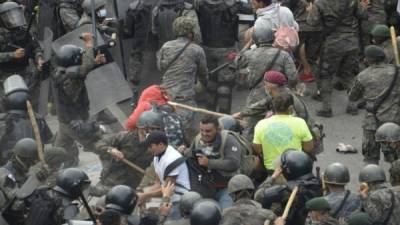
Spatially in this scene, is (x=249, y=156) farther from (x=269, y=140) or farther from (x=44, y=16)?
(x=44, y=16)

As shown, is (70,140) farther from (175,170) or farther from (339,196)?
(339,196)

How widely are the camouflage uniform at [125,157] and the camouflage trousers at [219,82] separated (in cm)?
356

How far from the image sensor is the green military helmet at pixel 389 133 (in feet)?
45.2

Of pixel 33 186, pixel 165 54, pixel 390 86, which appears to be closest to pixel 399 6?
pixel 390 86

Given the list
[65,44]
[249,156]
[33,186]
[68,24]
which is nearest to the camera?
[33,186]

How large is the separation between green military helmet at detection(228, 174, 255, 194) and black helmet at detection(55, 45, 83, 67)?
3.91 meters

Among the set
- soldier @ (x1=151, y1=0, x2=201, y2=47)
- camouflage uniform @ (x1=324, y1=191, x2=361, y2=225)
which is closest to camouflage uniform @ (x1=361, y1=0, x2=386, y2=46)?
soldier @ (x1=151, y1=0, x2=201, y2=47)

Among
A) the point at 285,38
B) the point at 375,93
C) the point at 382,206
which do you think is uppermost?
the point at 285,38

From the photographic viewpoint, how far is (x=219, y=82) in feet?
57.8

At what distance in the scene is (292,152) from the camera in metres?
12.5

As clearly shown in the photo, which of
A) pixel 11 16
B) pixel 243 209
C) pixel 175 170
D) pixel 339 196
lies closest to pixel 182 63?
Result: pixel 11 16

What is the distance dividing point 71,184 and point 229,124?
244cm

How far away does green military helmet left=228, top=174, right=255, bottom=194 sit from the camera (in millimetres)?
11859

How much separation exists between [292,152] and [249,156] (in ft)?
2.65
